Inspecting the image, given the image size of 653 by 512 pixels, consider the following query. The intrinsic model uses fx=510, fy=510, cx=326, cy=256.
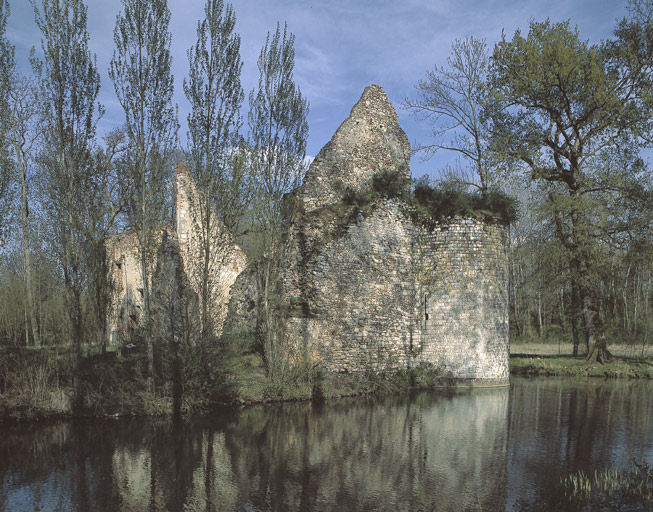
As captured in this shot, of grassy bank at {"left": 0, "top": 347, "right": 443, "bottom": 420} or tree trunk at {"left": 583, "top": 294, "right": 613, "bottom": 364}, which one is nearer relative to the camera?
grassy bank at {"left": 0, "top": 347, "right": 443, "bottom": 420}

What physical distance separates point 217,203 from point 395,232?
5968mm

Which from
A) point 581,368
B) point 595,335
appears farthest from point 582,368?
point 595,335

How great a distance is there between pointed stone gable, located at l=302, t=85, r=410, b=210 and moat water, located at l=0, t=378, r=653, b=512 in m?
7.36

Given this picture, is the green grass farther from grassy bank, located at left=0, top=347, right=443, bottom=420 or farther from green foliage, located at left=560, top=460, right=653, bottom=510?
green foliage, located at left=560, top=460, right=653, bottom=510

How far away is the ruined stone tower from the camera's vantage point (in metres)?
14.8

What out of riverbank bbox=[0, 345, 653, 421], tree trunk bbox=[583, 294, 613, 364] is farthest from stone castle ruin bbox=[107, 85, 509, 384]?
tree trunk bbox=[583, 294, 613, 364]

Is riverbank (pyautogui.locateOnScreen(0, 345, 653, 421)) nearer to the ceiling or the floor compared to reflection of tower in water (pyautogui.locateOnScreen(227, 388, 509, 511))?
nearer to the ceiling

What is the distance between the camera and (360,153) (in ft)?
57.3

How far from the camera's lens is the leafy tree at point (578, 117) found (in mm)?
19062

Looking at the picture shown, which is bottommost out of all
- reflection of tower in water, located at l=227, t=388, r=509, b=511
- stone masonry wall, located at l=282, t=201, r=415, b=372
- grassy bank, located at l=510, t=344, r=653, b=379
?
grassy bank, located at l=510, t=344, r=653, b=379

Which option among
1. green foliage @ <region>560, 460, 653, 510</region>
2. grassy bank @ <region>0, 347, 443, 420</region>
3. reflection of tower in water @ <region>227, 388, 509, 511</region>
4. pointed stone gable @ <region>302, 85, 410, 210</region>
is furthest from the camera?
pointed stone gable @ <region>302, 85, 410, 210</region>

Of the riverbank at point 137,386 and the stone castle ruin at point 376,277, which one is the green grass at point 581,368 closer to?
the stone castle ruin at point 376,277

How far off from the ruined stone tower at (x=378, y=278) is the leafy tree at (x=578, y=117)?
4935mm

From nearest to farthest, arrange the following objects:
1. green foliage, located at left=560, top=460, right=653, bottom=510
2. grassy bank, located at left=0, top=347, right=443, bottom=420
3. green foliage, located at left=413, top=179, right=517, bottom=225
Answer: green foliage, located at left=560, top=460, right=653, bottom=510, grassy bank, located at left=0, top=347, right=443, bottom=420, green foliage, located at left=413, top=179, right=517, bottom=225
